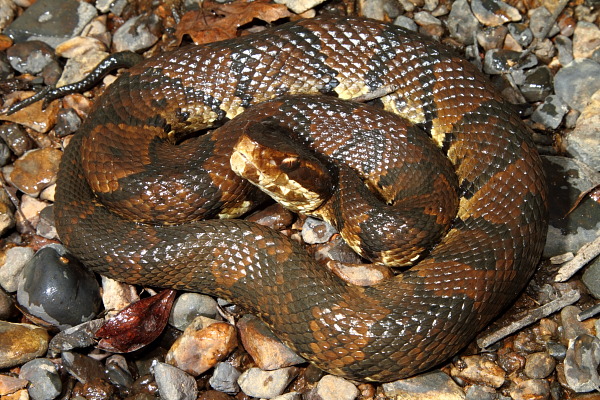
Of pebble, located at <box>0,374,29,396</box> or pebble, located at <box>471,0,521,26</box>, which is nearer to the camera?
pebble, located at <box>0,374,29,396</box>

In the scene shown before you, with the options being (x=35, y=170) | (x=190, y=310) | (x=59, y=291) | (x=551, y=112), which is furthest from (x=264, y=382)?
(x=551, y=112)

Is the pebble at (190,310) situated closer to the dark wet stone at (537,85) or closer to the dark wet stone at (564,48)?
the dark wet stone at (537,85)

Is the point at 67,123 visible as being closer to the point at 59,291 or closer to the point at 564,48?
the point at 59,291

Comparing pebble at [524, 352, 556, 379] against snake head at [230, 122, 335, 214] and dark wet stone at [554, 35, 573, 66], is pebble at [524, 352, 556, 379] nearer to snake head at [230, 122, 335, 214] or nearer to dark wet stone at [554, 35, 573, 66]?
snake head at [230, 122, 335, 214]

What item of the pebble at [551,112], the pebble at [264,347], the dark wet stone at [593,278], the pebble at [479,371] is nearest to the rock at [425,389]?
the pebble at [479,371]

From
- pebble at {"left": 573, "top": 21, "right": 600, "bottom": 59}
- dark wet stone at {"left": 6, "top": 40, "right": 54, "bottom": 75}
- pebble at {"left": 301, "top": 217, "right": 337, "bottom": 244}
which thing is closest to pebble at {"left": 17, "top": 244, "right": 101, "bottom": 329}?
pebble at {"left": 301, "top": 217, "right": 337, "bottom": 244}

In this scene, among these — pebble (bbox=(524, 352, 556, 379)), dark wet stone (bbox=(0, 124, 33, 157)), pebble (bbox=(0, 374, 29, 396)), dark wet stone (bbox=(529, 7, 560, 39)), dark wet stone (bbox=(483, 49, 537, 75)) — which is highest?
dark wet stone (bbox=(529, 7, 560, 39))

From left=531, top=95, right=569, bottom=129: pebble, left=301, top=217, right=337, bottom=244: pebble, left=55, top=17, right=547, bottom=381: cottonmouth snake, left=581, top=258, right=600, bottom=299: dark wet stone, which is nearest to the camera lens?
left=55, top=17, right=547, bottom=381: cottonmouth snake
